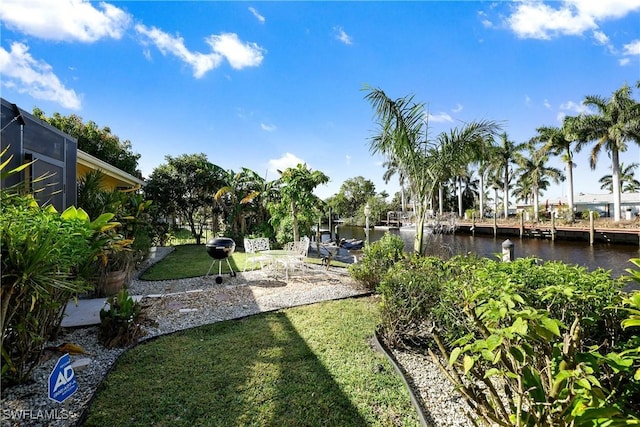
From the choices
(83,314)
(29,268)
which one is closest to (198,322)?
(83,314)

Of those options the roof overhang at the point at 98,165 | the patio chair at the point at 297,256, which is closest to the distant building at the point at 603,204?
the patio chair at the point at 297,256

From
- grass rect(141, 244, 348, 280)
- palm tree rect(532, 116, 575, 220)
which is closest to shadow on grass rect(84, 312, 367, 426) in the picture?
grass rect(141, 244, 348, 280)

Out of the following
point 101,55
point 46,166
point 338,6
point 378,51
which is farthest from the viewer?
point 378,51

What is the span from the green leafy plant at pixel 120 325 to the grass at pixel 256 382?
0.81ft

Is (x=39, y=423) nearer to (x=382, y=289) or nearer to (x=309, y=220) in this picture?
(x=382, y=289)

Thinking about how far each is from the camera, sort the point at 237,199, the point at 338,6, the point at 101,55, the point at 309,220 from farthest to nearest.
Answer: the point at 237,199 < the point at 309,220 < the point at 101,55 < the point at 338,6

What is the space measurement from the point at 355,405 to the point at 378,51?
25.5ft

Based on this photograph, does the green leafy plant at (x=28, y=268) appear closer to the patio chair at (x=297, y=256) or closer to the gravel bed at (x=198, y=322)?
the gravel bed at (x=198, y=322)

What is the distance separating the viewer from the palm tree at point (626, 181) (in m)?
47.0

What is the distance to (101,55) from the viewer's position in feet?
22.6

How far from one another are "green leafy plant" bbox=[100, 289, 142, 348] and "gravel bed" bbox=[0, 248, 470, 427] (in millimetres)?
127

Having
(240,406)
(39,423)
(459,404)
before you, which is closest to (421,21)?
(459,404)

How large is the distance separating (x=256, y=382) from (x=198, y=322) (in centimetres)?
221

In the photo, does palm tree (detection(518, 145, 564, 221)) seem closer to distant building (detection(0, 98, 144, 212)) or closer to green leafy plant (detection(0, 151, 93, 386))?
distant building (detection(0, 98, 144, 212))
